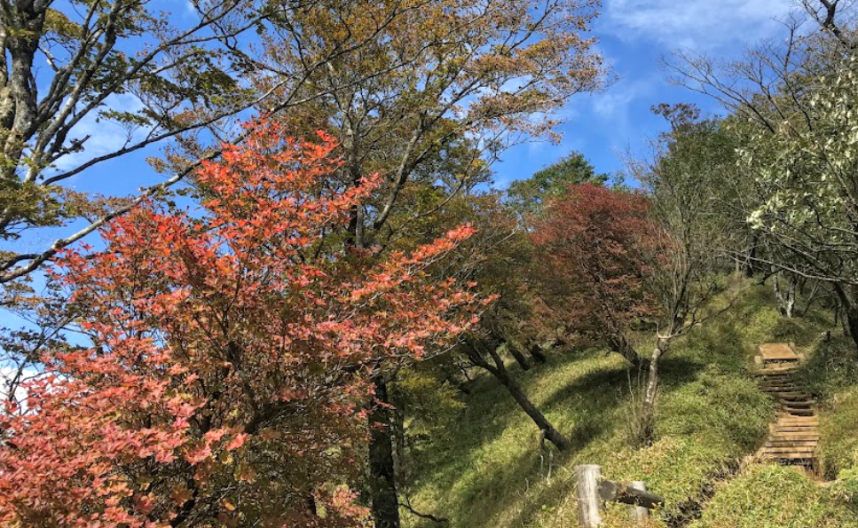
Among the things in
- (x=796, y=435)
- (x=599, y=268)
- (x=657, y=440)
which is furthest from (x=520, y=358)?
(x=796, y=435)

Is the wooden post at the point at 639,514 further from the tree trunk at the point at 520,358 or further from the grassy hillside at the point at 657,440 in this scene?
the tree trunk at the point at 520,358

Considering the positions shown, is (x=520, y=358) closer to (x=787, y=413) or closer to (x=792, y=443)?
(x=787, y=413)

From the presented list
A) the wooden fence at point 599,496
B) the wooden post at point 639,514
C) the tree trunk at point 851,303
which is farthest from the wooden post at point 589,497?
the tree trunk at point 851,303

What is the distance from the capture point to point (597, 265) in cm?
1590

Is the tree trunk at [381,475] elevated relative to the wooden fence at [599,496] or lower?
elevated

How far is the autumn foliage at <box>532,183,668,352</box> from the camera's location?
15.0 meters

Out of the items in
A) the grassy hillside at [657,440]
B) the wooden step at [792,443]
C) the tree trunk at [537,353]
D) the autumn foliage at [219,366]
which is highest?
the autumn foliage at [219,366]

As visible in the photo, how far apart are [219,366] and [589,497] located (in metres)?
5.64

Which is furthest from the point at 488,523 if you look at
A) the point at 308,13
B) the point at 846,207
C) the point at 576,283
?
the point at 308,13

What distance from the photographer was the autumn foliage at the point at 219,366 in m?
3.61

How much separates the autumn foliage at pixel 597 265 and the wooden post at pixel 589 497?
805 centimetres

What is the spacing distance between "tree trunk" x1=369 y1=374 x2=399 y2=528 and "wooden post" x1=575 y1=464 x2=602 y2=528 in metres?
3.18

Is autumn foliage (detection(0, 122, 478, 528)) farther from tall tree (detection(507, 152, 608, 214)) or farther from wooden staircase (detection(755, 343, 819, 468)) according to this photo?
tall tree (detection(507, 152, 608, 214))

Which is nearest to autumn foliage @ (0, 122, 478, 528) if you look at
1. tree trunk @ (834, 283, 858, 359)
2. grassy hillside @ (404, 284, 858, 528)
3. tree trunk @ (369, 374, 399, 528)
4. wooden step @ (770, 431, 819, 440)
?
tree trunk @ (369, 374, 399, 528)
